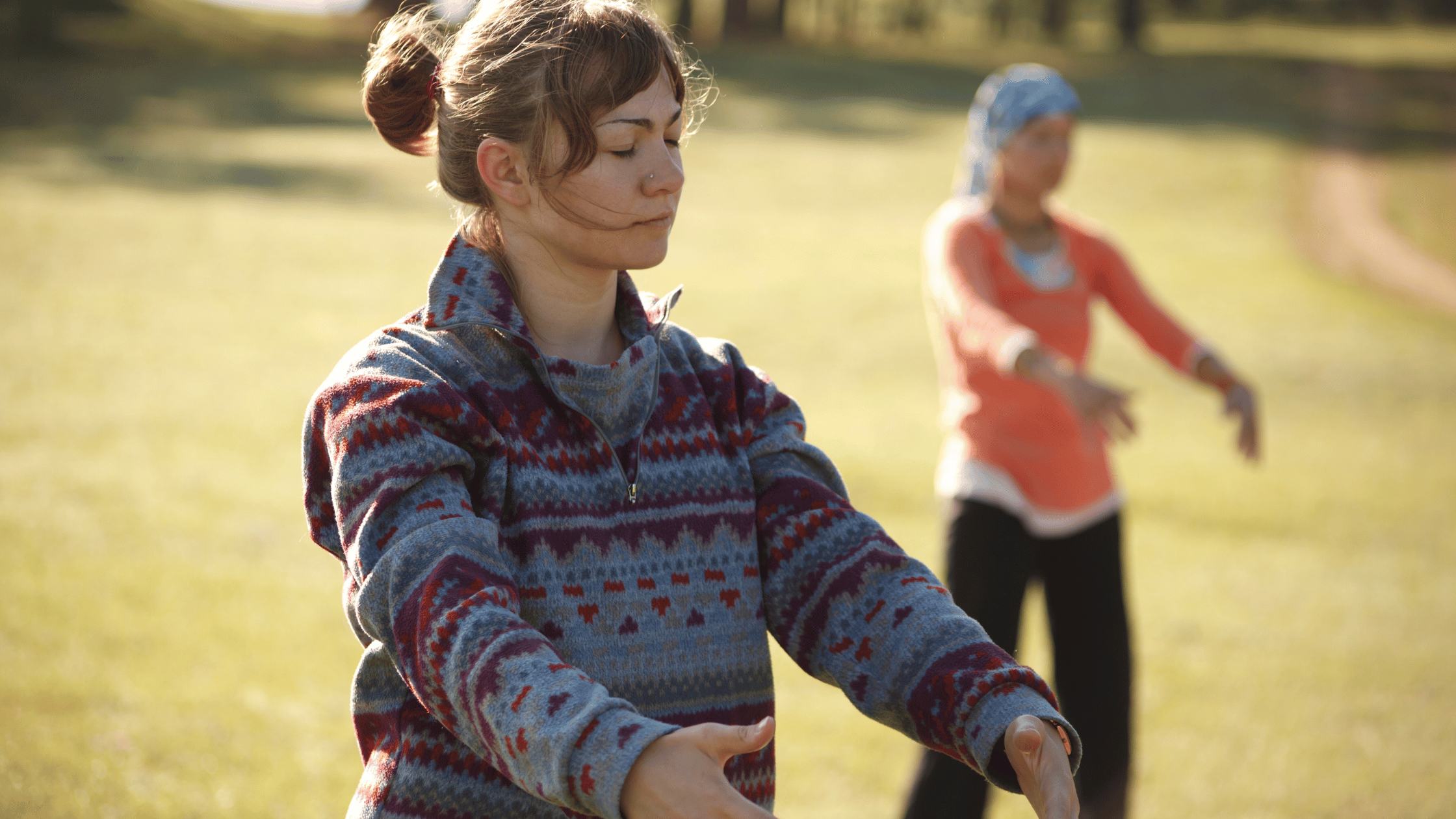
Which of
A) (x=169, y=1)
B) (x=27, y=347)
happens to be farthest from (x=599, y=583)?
(x=169, y=1)

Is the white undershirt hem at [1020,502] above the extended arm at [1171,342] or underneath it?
underneath

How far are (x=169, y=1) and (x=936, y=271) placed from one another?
3539cm

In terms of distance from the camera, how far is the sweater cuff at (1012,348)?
10.4ft

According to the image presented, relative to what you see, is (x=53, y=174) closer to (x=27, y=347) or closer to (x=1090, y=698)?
(x=27, y=347)

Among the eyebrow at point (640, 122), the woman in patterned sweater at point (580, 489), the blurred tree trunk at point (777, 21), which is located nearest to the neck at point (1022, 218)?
the woman in patterned sweater at point (580, 489)

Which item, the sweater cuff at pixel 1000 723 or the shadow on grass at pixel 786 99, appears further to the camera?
the shadow on grass at pixel 786 99

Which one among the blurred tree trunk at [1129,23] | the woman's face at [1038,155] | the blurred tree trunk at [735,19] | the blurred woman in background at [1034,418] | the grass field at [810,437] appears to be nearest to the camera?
the blurred woman in background at [1034,418]

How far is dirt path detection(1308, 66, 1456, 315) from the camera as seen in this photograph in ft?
52.0

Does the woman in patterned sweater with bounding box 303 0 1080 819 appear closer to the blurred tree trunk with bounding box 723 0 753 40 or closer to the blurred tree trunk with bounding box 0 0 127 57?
the blurred tree trunk with bounding box 0 0 127 57

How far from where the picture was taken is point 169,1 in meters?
33.9

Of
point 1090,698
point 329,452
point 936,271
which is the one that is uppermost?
point 329,452

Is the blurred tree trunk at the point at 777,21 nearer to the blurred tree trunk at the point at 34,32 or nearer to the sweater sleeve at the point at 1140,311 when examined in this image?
the blurred tree trunk at the point at 34,32

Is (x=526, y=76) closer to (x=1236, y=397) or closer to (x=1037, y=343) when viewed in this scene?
(x=1037, y=343)

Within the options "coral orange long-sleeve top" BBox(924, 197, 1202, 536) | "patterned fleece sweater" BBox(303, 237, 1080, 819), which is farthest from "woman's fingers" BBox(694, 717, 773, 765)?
"coral orange long-sleeve top" BBox(924, 197, 1202, 536)
